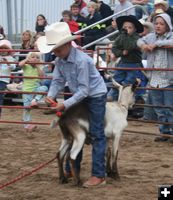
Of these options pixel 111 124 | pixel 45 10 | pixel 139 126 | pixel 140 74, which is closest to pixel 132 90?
pixel 111 124

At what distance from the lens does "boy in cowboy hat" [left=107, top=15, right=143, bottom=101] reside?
10.2m

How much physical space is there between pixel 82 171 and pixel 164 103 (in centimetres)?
284

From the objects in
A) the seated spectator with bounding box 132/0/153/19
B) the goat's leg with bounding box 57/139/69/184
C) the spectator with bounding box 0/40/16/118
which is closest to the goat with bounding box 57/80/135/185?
the goat's leg with bounding box 57/139/69/184

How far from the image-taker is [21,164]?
26.6 feet

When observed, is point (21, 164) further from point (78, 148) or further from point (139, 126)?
point (139, 126)

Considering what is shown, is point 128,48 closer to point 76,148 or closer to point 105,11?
point 76,148

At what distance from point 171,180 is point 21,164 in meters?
1.95

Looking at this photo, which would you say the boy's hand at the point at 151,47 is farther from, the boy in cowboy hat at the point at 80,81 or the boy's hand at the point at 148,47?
the boy in cowboy hat at the point at 80,81

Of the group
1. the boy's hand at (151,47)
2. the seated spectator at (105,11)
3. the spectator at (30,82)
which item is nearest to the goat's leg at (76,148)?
the boy's hand at (151,47)

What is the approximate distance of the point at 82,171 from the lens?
25.1 feet

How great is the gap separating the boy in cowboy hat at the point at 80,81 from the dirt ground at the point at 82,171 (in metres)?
0.35

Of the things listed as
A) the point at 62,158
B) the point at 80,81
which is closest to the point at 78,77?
the point at 80,81

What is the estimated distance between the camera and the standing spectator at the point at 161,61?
9.66m

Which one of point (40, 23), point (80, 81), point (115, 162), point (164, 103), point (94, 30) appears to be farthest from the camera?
point (40, 23)
